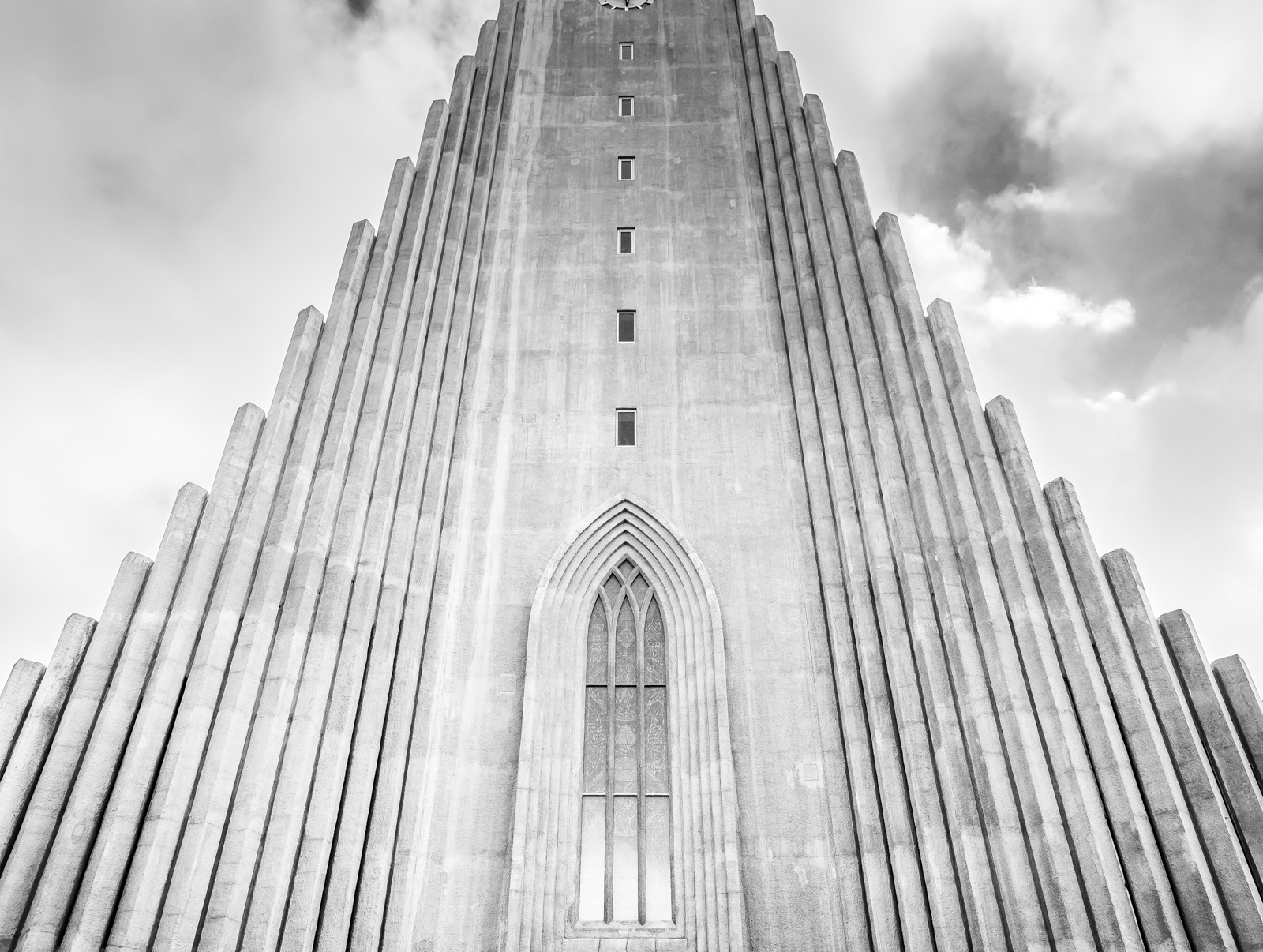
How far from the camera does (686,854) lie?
569 inches

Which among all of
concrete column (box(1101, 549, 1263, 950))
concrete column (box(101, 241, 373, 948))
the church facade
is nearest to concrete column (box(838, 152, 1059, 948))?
the church facade

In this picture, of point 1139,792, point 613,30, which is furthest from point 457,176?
point 1139,792

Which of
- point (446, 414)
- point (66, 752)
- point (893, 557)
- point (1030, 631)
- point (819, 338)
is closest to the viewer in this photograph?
point (66, 752)

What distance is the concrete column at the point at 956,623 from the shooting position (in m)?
12.6

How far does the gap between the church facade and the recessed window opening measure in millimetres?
75

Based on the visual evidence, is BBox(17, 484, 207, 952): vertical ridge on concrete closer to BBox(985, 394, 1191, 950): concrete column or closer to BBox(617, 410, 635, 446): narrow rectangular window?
BBox(617, 410, 635, 446): narrow rectangular window

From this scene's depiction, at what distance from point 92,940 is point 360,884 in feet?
11.1

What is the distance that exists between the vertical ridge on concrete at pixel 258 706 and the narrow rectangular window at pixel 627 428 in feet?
16.6

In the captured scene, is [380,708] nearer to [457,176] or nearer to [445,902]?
[445,902]

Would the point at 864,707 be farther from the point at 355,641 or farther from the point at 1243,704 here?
the point at 355,641

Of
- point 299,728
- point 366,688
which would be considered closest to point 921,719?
point 366,688

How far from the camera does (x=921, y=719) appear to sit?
14555 millimetres

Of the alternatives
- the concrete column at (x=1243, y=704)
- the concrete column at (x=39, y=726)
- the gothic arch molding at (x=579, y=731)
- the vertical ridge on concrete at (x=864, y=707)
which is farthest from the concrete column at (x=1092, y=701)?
the concrete column at (x=39, y=726)

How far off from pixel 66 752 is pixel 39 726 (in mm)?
643
